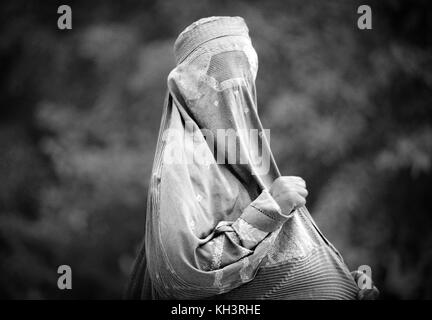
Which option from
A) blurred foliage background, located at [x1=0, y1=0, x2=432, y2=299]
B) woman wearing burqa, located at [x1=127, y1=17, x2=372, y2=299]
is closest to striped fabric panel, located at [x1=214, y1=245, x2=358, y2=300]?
woman wearing burqa, located at [x1=127, y1=17, x2=372, y2=299]

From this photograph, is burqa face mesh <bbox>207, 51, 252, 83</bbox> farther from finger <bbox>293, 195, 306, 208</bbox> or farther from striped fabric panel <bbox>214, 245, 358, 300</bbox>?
striped fabric panel <bbox>214, 245, 358, 300</bbox>

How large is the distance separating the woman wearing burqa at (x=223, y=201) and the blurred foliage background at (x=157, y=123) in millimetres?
3216

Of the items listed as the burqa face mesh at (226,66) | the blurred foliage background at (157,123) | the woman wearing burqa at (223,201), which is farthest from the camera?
the blurred foliage background at (157,123)

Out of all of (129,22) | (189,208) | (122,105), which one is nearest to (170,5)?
(129,22)

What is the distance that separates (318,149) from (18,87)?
2858mm

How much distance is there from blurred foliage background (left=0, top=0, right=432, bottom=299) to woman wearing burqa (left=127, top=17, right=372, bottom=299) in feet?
10.6

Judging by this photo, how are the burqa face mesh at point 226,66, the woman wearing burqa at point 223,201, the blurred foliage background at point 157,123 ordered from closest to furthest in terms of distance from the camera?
1. the woman wearing burqa at point 223,201
2. the burqa face mesh at point 226,66
3. the blurred foliage background at point 157,123

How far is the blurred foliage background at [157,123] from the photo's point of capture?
445cm

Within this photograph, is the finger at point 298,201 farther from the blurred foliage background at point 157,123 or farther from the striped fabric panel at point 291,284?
the blurred foliage background at point 157,123

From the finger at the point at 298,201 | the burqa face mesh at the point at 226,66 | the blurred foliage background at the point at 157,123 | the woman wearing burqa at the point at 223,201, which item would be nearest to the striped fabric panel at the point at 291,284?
the woman wearing burqa at the point at 223,201

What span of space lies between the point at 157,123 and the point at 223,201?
3550 millimetres

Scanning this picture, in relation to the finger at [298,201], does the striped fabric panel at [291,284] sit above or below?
below

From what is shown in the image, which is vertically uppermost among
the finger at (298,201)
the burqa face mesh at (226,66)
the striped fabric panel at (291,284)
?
the burqa face mesh at (226,66)
